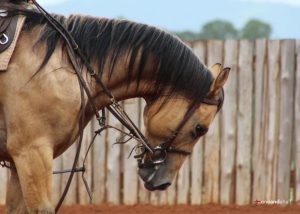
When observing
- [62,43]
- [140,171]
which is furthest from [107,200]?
[62,43]

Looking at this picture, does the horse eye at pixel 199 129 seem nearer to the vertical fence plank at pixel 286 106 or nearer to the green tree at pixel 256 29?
the vertical fence plank at pixel 286 106

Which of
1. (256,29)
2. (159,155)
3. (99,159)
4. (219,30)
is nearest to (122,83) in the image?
(159,155)

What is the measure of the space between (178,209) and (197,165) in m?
0.53

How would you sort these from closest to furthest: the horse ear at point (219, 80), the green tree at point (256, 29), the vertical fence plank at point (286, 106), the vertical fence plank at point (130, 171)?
the horse ear at point (219, 80) < the vertical fence plank at point (286, 106) < the vertical fence plank at point (130, 171) < the green tree at point (256, 29)

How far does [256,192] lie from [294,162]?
1.76 ft

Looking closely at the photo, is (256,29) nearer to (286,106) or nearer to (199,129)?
(286,106)

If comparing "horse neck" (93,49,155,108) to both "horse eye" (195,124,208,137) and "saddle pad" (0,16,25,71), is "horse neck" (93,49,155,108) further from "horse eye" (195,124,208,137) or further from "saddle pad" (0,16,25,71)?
"saddle pad" (0,16,25,71)

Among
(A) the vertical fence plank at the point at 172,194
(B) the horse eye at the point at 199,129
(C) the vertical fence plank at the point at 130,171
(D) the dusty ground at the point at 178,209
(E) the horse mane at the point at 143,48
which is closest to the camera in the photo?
(E) the horse mane at the point at 143,48

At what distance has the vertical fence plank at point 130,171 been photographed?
9.19 m

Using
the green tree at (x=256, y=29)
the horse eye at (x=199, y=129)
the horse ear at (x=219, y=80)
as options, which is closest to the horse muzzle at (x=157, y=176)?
the horse eye at (x=199, y=129)

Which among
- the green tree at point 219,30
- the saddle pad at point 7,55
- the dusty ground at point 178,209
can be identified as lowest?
the dusty ground at point 178,209

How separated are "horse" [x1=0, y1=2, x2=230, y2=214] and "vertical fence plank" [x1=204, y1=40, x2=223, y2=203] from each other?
3416mm

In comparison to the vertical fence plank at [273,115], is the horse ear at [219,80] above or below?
above

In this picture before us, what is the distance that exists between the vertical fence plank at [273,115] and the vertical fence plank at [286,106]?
0.05 metres
